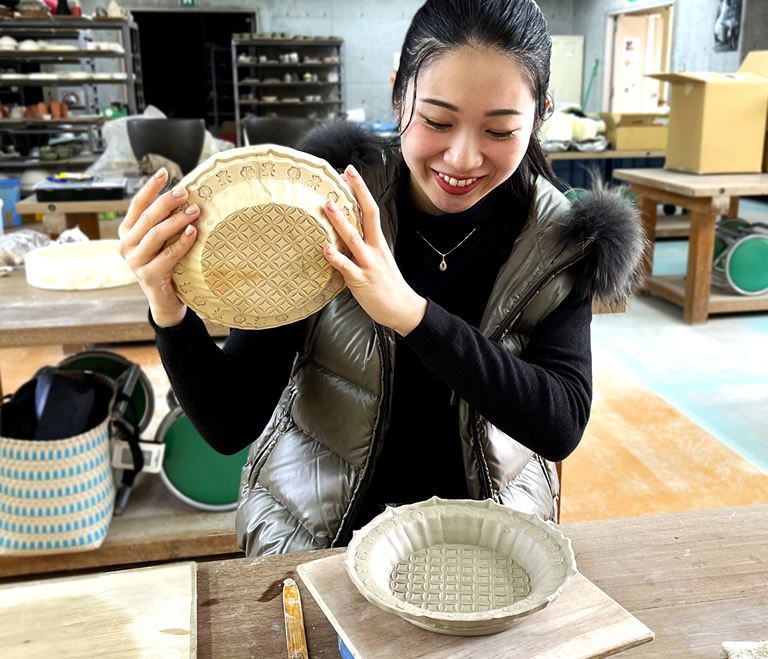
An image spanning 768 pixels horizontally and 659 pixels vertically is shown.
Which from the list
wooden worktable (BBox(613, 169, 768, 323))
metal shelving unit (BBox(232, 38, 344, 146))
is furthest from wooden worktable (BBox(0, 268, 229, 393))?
metal shelving unit (BBox(232, 38, 344, 146))

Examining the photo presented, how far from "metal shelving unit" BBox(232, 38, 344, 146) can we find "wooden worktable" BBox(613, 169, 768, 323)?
22.3 ft

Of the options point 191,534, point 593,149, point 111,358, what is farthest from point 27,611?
point 593,149

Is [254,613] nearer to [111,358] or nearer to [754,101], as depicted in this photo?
[111,358]

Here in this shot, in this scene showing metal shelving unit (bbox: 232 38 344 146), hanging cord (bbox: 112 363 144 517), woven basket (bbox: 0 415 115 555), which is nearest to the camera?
woven basket (bbox: 0 415 115 555)

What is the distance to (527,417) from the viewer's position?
3.52 feet

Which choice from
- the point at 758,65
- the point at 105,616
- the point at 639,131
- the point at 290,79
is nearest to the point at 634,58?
the point at 290,79

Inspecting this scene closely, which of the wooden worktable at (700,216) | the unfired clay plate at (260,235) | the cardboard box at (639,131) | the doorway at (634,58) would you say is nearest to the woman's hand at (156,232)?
the unfired clay plate at (260,235)

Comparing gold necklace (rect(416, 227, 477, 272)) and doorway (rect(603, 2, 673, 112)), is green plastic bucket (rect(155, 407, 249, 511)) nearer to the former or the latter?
gold necklace (rect(416, 227, 477, 272))

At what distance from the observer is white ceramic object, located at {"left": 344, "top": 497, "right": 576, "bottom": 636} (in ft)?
2.19

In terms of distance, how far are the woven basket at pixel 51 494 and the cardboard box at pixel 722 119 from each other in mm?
3724

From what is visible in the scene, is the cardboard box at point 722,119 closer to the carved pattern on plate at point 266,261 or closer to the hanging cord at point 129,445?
the hanging cord at point 129,445

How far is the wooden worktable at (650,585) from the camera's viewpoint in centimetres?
77

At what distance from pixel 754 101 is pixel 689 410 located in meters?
2.12

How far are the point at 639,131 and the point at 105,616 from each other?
20.7ft
